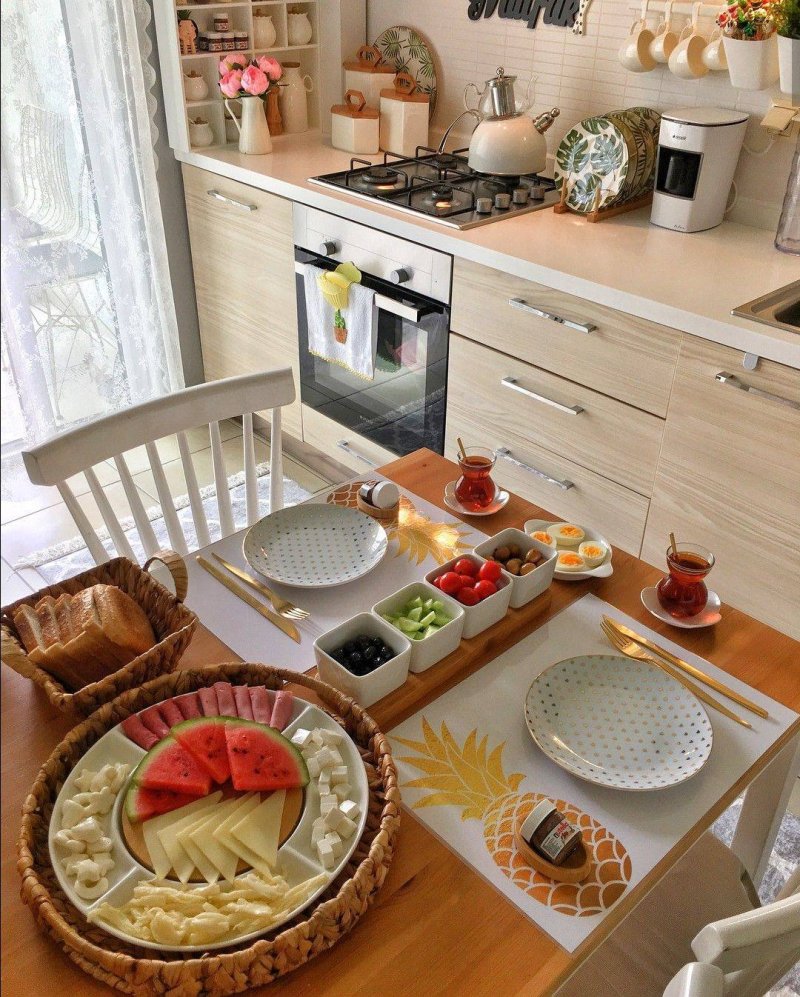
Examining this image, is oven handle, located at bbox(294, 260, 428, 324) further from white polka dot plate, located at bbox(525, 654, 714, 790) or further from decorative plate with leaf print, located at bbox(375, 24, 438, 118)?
white polka dot plate, located at bbox(525, 654, 714, 790)

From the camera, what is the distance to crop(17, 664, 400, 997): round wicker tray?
737 millimetres

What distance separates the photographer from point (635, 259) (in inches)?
79.8

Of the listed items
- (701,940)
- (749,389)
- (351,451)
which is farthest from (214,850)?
(351,451)

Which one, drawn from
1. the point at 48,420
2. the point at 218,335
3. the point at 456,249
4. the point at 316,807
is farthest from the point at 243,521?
the point at 316,807

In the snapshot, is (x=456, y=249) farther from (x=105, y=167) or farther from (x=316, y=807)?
(x=316, y=807)

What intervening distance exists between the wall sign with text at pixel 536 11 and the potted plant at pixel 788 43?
0.65 m

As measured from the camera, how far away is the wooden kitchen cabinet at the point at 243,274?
8.82 ft

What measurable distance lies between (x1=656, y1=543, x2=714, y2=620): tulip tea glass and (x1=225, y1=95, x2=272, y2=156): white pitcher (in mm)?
2123

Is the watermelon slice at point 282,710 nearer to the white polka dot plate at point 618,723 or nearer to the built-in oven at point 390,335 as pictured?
the white polka dot plate at point 618,723

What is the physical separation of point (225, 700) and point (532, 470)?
4.71 feet

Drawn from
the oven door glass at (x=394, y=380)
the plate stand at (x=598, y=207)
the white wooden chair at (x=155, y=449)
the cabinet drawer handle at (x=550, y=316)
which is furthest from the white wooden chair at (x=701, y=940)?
the plate stand at (x=598, y=207)

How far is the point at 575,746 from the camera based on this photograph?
3.36 feet

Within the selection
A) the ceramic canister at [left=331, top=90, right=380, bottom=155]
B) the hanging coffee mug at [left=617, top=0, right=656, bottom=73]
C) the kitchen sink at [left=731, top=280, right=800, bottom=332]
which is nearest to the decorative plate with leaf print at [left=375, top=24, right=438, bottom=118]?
the ceramic canister at [left=331, top=90, right=380, bottom=155]

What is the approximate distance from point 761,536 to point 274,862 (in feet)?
4.57
